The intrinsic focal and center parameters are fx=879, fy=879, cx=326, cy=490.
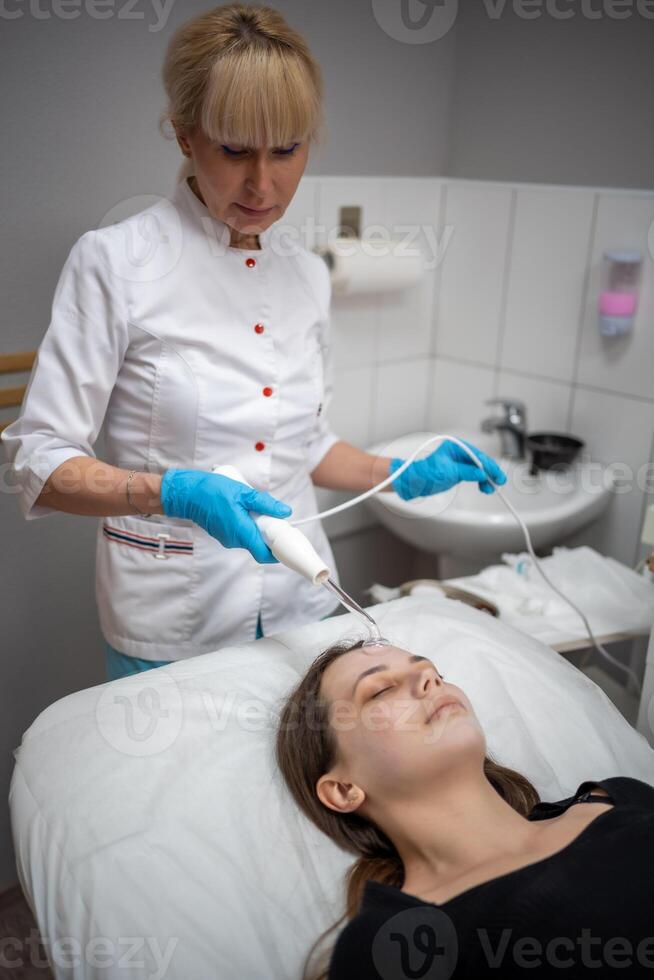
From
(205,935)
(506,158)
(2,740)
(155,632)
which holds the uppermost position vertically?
(506,158)

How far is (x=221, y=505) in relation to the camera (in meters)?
1.20

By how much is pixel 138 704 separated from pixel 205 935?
35 cm

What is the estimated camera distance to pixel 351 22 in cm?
209

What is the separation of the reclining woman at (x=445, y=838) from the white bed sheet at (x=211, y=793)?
0.16 feet

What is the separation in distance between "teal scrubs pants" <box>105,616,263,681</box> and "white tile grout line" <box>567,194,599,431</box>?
115 cm

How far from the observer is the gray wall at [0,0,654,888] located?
169 cm

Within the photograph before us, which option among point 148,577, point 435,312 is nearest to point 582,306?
point 435,312

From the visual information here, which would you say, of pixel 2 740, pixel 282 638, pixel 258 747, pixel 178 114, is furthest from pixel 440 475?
pixel 2 740

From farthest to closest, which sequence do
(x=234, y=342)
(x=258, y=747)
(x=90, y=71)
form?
A: (x=90, y=71)
(x=234, y=342)
(x=258, y=747)

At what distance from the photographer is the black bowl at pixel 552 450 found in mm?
2211

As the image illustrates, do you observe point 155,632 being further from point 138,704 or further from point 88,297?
point 88,297

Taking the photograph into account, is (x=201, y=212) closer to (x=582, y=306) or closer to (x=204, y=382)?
(x=204, y=382)

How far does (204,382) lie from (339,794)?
0.65 metres

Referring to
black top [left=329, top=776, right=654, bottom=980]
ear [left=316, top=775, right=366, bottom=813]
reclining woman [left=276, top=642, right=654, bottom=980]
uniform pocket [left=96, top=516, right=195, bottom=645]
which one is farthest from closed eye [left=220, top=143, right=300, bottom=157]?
Result: black top [left=329, top=776, right=654, bottom=980]
